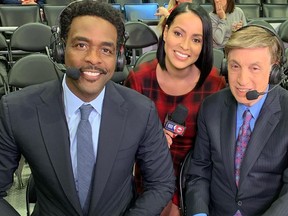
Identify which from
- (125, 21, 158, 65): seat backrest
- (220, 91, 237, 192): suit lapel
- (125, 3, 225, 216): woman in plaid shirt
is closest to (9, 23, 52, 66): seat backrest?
(125, 21, 158, 65): seat backrest

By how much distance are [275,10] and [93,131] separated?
20.9ft

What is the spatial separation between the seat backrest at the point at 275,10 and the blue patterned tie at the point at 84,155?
6.30m

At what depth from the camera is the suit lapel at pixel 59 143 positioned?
4.40 feet

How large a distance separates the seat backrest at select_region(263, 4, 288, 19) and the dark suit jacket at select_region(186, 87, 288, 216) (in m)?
5.84

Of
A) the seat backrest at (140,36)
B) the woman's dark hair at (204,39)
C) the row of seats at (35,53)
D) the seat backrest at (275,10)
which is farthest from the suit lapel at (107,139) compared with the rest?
the seat backrest at (275,10)

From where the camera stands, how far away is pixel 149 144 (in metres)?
1.47

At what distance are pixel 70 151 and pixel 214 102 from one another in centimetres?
67

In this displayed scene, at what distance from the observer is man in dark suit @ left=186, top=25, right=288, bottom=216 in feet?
4.80

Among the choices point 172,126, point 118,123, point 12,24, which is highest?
point 118,123

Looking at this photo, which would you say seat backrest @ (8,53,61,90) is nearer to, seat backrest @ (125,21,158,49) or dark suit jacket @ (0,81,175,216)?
seat backrest @ (125,21,158,49)

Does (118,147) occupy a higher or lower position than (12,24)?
higher

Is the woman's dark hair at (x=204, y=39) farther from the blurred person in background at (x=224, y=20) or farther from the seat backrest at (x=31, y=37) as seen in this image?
the seat backrest at (x=31, y=37)

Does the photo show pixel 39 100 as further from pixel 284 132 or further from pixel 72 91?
pixel 284 132

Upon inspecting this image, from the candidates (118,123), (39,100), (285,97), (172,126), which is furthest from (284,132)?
(39,100)
